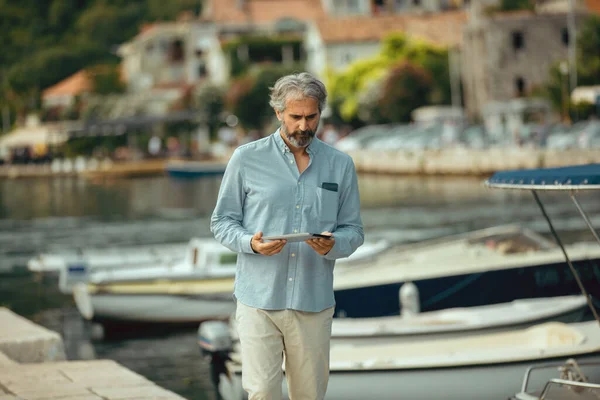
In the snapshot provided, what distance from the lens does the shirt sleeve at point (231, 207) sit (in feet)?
19.6

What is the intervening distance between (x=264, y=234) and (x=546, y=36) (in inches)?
2858

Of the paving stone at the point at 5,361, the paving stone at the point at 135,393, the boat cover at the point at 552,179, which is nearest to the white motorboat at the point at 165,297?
the paving stone at the point at 5,361

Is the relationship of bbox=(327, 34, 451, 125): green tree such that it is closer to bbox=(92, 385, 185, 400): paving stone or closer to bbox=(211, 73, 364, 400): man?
bbox=(92, 385, 185, 400): paving stone

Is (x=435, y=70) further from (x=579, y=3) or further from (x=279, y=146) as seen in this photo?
(x=279, y=146)

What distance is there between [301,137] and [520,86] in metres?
73.0

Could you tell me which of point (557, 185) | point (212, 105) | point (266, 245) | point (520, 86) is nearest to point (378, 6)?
point (212, 105)

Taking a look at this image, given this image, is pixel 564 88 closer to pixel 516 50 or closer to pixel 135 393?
pixel 516 50

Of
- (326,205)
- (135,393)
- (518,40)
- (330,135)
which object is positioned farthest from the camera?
(330,135)

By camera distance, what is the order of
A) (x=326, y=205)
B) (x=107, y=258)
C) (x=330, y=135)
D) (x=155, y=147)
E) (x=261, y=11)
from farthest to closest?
(x=261, y=11) → (x=155, y=147) → (x=330, y=135) → (x=107, y=258) → (x=326, y=205)

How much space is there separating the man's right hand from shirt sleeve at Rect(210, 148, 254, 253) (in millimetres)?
166

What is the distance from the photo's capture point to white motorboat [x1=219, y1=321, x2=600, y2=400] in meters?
10.9

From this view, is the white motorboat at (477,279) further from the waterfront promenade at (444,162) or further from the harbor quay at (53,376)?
the waterfront promenade at (444,162)

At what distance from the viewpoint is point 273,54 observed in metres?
113

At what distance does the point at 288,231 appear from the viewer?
595cm
